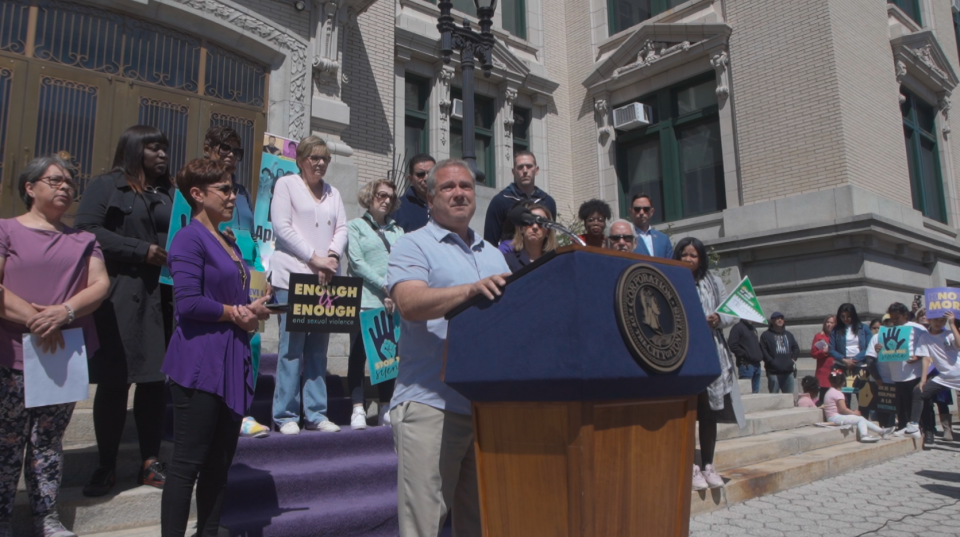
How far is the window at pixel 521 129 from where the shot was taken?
1814 cm

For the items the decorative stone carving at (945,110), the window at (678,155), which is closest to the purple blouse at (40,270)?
the window at (678,155)

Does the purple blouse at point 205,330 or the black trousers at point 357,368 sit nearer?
the purple blouse at point 205,330

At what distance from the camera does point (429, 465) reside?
8.50 ft

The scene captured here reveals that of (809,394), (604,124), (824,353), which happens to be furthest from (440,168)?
(604,124)

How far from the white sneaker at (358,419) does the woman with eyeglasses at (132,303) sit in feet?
5.01

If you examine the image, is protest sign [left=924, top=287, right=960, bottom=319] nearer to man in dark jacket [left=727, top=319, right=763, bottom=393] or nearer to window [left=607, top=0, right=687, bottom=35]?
man in dark jacket [left=727, top=319, right=763, bottom=393]

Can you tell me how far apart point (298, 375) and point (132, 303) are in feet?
4.29

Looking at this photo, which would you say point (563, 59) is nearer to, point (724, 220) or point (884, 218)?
point (724, 220)

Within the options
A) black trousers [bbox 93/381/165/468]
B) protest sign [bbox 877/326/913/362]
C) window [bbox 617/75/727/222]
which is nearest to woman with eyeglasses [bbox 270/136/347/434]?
black trousers [bbox 93/381/165/468]

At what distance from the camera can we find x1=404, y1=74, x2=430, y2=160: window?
51.5 feet

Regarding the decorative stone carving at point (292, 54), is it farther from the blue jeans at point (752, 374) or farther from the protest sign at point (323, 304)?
→ the blue jeans at point (752, 374)

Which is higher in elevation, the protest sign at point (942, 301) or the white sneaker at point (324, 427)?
the protest sign at point (942, 301)

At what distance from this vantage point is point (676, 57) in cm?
1681

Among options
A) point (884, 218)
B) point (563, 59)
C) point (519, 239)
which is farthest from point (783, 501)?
point (563, 59)
